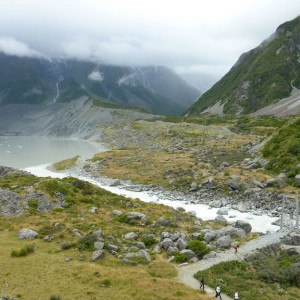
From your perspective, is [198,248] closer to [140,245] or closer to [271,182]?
[140,245]

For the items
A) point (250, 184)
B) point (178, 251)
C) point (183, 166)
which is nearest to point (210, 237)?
point (178, 251)

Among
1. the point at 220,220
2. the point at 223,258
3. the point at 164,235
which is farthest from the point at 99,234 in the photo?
the point at 220,220

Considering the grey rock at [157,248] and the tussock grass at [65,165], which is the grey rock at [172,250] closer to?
the grey rock at [157,248]

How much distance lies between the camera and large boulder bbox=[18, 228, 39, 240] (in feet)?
126

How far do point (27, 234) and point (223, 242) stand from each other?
19.5m

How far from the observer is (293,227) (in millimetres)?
38156

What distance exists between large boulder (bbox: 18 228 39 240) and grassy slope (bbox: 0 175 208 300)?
689mm

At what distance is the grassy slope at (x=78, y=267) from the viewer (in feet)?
86.2

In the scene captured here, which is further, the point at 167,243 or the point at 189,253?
the point at 167,243

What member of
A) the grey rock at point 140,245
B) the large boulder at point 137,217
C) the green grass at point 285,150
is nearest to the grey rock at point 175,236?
the grey rock at point 140,245

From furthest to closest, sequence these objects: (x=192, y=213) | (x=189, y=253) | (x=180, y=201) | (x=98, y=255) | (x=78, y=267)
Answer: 1. (x=180, y=201)
2. (x=192, y=213)
3. (x=98, y=255)
4. (x=189, y=253)
5. (x=78, y=267)

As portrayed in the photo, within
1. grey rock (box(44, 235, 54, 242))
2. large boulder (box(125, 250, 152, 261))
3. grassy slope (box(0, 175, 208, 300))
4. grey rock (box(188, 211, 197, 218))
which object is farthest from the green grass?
grey rock (box(44, 235, 54, 242))

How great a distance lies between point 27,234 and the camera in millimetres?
38750

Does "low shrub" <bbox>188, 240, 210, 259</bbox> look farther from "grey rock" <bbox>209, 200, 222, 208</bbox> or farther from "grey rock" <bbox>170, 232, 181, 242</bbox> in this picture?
"grey rock" <bbox>209, 200, 222, 208</bbox>
